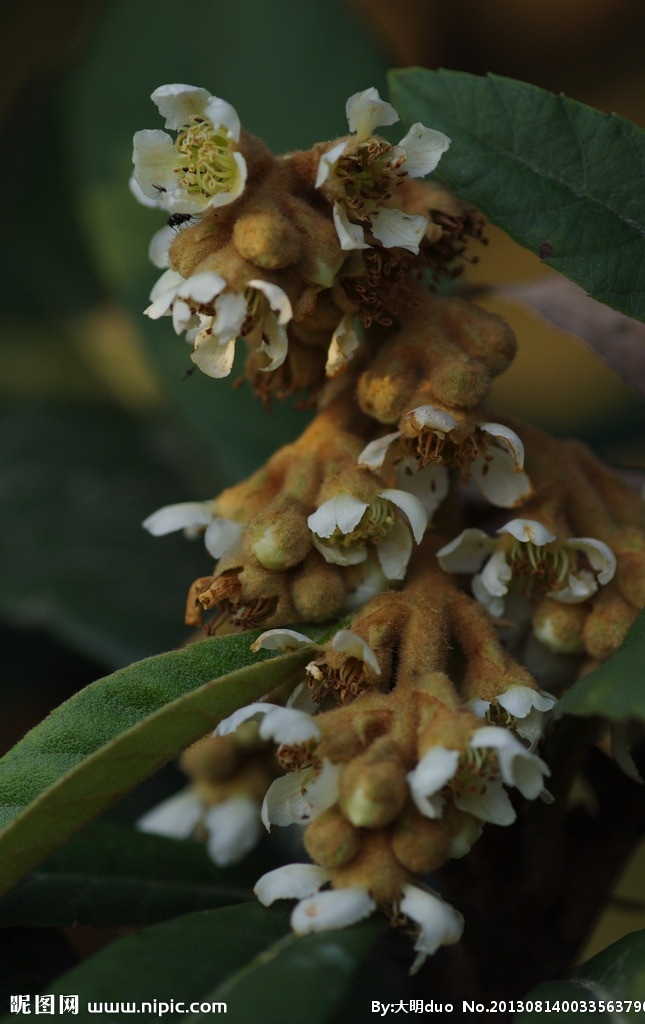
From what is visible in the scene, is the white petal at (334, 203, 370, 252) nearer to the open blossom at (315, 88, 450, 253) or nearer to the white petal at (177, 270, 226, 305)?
the open blossom at (315, 88, 450, 253)

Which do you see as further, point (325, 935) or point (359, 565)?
point (359, 565)

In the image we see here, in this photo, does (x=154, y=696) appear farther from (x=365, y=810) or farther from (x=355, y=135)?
(x=355, y=135)

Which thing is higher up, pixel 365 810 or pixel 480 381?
pixel 480 381

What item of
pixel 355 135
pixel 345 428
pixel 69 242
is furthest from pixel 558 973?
pixel 69 242

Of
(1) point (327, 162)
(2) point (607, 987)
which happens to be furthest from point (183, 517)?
(2) point (607, 987)

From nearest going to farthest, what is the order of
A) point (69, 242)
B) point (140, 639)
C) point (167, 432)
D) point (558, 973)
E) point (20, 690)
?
point (558, 973), point (140, 639), point (20, 690), point (167, 432), point (69, 242)

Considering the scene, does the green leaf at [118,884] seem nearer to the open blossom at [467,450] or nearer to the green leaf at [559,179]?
the open blossom at [467,450]
